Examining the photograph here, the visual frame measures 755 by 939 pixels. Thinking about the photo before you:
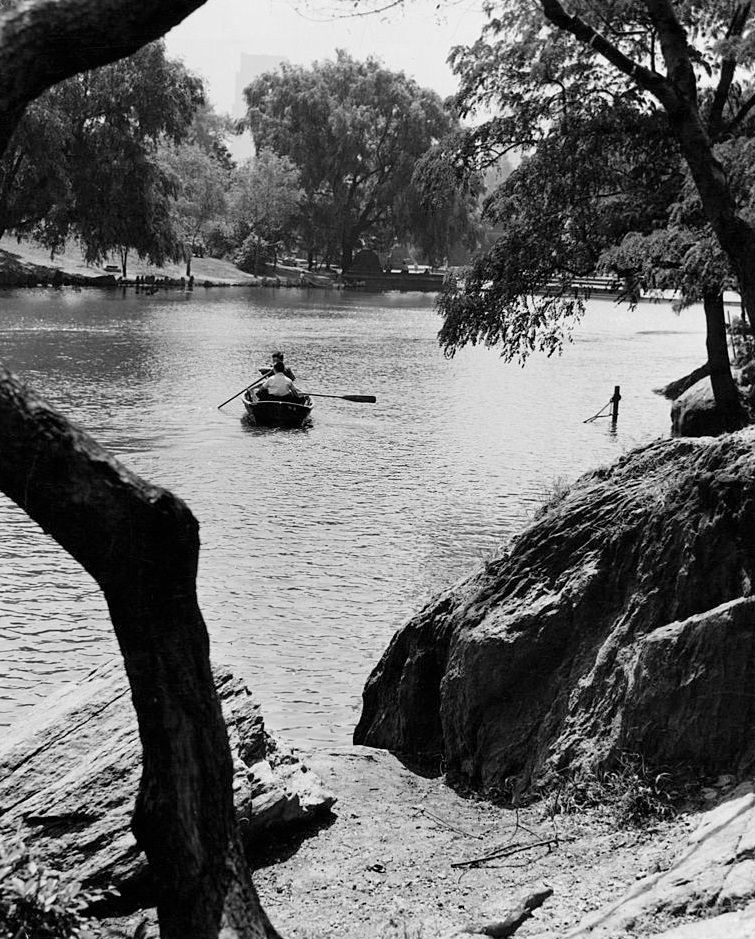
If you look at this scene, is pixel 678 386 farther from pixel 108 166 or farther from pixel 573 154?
pixel 108 166

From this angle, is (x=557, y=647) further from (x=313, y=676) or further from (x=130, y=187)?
(x=130, y=187)

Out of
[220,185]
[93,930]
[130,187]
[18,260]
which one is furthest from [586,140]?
[220,185]

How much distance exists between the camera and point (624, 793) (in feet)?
23.5

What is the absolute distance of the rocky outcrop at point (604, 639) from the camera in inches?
283

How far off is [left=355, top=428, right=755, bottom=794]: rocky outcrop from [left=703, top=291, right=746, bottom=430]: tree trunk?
11951 mm

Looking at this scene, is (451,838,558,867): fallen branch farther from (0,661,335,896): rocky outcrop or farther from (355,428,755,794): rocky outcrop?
(0,661,335,896): rocky outcrop

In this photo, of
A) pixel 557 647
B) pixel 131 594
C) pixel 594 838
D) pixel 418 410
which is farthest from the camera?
pixel 418 410

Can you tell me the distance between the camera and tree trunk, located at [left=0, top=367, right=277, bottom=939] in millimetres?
4645

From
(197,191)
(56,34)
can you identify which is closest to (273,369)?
(56,34)

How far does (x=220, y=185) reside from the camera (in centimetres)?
9094

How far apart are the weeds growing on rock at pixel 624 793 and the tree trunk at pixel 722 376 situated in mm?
14069

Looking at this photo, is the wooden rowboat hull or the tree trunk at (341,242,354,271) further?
the tree trunk at (341,242,354,271)

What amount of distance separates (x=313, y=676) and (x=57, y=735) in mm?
6148

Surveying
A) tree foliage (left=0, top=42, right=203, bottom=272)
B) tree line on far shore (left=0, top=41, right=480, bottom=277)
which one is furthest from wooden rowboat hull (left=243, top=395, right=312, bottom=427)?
tree line on far shore (left=0, top=41, right=480, bottom=277)
